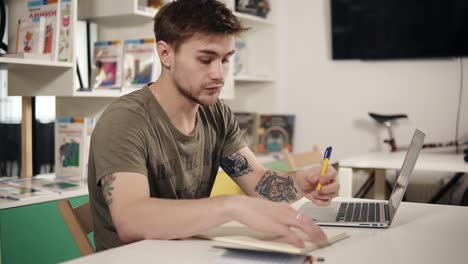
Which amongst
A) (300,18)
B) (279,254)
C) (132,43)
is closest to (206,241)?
(279,254)

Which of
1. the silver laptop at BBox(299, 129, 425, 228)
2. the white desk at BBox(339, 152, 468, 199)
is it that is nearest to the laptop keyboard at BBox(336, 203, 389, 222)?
the silver laptop at BBox(299, 129, 425, 228)

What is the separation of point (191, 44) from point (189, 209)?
0.56 m

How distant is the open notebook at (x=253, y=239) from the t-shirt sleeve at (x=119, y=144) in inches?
9.4

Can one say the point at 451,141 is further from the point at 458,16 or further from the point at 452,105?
the point at 458,16

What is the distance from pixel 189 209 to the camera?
1.21m

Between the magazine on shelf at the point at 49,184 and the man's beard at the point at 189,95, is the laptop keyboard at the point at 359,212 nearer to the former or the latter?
the man's beard at the point at 189,95

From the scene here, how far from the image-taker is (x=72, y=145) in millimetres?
2762

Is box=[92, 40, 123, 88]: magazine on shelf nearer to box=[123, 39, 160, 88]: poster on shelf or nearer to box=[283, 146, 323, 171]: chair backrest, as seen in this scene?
box=[123, 39, 160, 88]: poster on shelf

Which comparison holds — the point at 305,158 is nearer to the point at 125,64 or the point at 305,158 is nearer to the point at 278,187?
the point at 125,64

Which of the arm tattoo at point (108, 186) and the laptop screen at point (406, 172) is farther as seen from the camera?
the laptop screen at point (406, 172)

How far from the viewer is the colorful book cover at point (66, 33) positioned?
2.64 meters

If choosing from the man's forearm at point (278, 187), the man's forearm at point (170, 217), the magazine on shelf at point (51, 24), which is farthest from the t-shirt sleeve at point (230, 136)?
the magazine on shelf at point (51, 24)

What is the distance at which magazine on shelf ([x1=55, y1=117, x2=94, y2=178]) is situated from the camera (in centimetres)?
273

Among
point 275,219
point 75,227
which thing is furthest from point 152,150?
point 275,219
